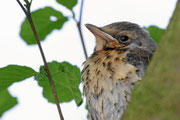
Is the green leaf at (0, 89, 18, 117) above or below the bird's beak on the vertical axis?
Answer: below

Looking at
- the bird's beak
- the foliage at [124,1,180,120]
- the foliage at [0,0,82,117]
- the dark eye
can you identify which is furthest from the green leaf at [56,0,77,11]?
the foliage at [124,1,180,120]

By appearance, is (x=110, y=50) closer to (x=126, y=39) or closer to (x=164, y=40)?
(x=126, y=39)

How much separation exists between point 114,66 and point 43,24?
75 centimetres

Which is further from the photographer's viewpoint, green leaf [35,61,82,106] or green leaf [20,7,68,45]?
green leaf [20,7,68,45]

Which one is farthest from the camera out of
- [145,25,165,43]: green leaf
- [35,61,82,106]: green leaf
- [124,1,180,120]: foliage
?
[145,25,165,43]: green leaf

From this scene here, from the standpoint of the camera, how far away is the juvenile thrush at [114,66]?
2.79 metres

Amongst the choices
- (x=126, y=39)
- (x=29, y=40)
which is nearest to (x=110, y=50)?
(x=126, y=39)

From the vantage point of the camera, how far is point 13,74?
2.51 meters

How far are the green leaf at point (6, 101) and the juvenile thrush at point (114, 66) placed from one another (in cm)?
69

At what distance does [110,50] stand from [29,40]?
0.78m

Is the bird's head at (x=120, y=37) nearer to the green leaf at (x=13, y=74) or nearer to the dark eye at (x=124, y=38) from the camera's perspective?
the dark eye at (x=124, y=38)

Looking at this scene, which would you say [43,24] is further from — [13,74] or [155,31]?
[155,31]

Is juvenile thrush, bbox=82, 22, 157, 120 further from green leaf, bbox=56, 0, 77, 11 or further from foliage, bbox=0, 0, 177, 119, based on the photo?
green leaf, bbox=56, 0, 77, 11

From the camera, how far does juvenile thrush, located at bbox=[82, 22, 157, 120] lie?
279 cm
